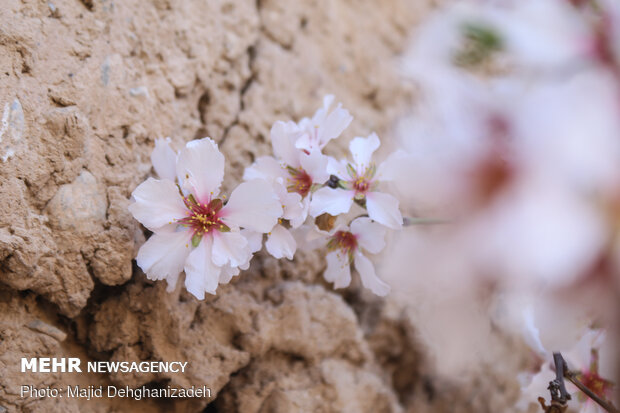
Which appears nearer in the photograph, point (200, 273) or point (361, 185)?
point (200, 273)

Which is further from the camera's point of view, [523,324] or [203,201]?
[523,324]

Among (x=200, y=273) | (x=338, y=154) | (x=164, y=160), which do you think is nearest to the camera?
(x=200, y=273)

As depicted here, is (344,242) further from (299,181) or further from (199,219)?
(199,219)

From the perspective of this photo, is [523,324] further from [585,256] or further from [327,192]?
[585,256]

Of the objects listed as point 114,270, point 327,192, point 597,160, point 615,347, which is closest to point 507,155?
point 597,160

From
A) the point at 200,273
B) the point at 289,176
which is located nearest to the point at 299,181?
the point at 289,176

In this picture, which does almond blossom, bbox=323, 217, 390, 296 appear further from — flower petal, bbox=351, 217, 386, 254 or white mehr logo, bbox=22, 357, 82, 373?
white mehr logo, bbox=22, 357, 82, 373
